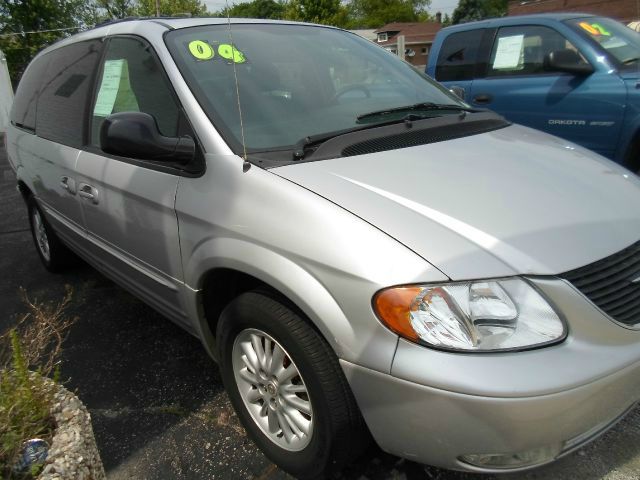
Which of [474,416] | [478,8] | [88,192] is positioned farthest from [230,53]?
[478,8]

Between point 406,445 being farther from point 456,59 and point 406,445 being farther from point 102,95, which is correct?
point 456,59

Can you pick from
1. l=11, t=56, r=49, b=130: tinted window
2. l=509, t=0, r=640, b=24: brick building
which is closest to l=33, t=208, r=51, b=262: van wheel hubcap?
l=11, t=56, r=49, b=130: tinted window

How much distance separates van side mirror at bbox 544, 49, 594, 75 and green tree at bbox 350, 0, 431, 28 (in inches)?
3191

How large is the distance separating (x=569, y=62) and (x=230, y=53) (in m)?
3.31

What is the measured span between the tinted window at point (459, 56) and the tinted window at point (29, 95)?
3.97m

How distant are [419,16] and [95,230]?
90.7 meters

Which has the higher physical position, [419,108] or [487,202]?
[419,108]

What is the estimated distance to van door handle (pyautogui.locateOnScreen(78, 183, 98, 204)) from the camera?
2.80m

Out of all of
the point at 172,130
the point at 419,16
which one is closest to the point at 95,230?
the point at 172,130

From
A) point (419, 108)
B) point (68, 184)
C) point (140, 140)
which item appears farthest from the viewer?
point (68, 184)

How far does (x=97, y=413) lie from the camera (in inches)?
100

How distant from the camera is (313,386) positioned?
5.68 feet

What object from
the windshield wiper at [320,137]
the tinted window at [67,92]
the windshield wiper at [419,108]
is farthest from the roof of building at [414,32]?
the windshield wiper at [320,137]

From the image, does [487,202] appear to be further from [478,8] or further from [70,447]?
[478,8]
